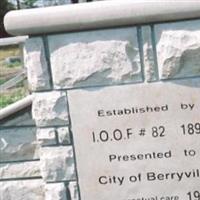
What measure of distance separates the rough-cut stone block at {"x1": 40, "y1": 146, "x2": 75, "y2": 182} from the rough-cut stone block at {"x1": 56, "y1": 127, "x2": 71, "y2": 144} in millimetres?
42

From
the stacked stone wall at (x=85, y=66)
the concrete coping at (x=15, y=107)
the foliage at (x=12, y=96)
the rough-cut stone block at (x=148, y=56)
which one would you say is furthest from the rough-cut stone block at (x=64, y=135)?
the foliage at (x=12, y=96)

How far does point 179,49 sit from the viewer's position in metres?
3.25

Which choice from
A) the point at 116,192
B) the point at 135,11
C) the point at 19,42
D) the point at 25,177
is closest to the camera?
the point at 135,11

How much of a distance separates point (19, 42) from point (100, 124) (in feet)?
6.66

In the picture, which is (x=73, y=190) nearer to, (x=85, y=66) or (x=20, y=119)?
(x=85, y=66)

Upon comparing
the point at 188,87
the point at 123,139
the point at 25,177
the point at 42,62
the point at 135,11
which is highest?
the point at 135,11

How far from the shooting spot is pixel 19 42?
205 inches

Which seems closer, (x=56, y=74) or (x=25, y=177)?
(x=56, y=74)

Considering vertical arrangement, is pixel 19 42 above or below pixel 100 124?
above

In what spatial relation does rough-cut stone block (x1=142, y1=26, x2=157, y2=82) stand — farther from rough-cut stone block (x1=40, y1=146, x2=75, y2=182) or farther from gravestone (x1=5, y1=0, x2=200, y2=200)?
rough-cut stone block (x1=40, y1=146, x2=75, y2=182)

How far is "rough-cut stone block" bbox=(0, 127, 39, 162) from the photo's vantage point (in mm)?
4480

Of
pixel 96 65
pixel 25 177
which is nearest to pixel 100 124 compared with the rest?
pixel 96 65

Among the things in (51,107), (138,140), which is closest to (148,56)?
(138,140)

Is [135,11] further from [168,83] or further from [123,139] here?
[123,139]
